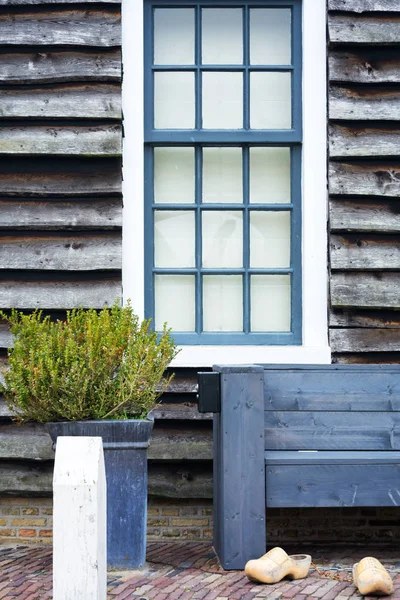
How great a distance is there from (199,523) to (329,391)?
4.02 feet

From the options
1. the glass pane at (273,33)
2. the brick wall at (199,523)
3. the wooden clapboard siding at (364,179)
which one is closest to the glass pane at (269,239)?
the wooden clapboard siding at (364,179)

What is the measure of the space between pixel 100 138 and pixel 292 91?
1243 mm

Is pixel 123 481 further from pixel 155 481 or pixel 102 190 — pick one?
pixel 102 190

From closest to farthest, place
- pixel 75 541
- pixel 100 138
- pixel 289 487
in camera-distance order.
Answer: pixel 75 541, pixel 289 487, pixel 100 138

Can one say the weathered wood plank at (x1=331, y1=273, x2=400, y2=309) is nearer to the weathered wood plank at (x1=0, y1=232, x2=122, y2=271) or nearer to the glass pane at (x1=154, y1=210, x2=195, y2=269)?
the glass pane at (x1=154, y1=210, x2=195, y2=269)

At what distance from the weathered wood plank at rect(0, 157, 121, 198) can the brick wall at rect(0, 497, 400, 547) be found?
1.87 metres

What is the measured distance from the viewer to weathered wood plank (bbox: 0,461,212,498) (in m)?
5.18

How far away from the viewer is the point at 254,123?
17.9 feet

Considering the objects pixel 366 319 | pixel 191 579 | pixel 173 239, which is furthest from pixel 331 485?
pixel 173 239

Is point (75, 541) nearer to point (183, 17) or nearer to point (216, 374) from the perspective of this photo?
point (216, 374)

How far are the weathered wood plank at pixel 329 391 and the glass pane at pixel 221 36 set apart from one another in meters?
2.06

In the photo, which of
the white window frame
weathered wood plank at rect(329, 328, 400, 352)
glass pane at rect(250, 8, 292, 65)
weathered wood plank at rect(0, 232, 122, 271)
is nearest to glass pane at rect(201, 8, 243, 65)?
glass pane at rect(250, 8, 292, 65)

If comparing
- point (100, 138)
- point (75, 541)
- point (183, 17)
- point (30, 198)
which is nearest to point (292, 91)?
point (183, 17)

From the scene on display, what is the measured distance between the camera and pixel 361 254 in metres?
5.23
